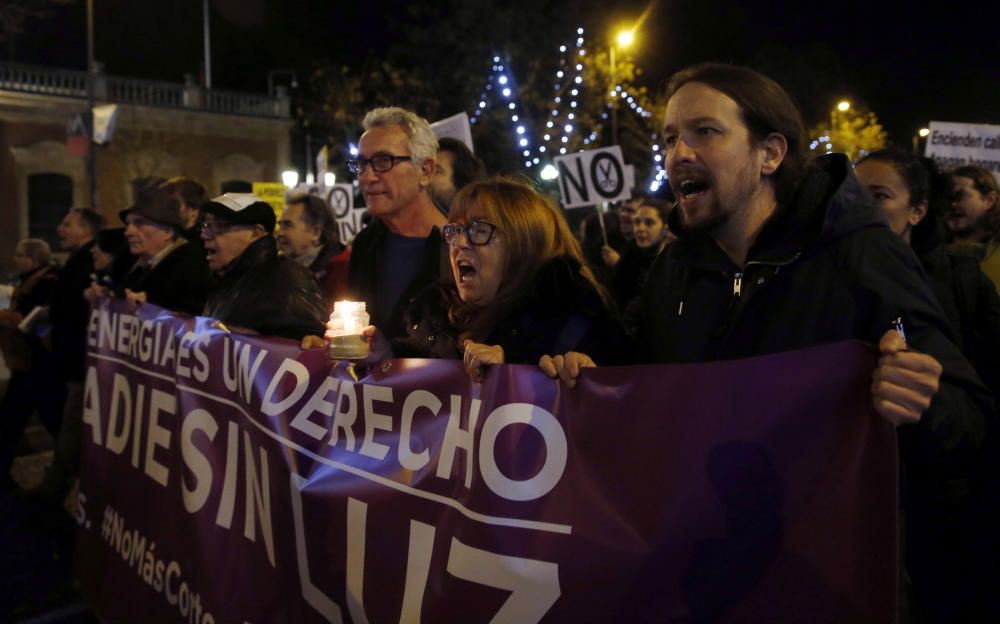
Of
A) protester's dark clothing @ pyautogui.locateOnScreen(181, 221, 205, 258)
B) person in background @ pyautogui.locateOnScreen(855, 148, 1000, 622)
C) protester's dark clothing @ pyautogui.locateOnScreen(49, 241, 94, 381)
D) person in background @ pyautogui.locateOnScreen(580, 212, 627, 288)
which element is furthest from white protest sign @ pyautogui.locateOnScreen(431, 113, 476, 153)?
person in background @ pyautogui.locateOnScreen(855, 148, 1000, 622)

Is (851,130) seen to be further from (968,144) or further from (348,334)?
(348,334)

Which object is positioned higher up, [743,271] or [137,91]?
[137,91]

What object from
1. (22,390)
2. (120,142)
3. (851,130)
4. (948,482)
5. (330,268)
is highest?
(851,130)

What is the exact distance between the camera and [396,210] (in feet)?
12.6

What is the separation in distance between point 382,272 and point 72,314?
3.36 metres

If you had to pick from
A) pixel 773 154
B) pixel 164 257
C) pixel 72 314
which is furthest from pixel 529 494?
pixel 72 314

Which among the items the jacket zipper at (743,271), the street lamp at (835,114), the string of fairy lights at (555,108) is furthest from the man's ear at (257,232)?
the street lamp at (835,114)

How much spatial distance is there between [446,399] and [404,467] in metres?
0.23

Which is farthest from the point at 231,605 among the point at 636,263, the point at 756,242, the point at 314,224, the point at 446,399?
the point at 636,263

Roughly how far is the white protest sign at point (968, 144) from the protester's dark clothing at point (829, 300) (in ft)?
20.0

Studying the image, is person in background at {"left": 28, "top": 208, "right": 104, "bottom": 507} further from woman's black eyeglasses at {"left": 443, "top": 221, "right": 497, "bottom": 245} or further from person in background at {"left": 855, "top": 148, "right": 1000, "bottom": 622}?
person in background at {"left": 855, "top": 148, "right": 1000, "bottom": 622}

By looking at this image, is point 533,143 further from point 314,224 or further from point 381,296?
point 381,296

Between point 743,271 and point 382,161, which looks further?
point 382,161

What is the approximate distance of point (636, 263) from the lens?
659 cm
